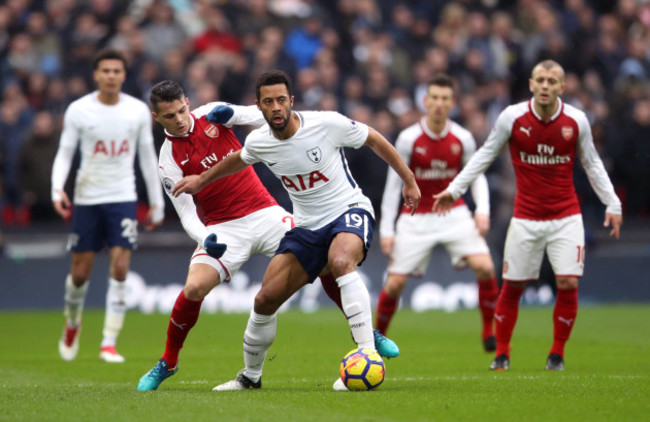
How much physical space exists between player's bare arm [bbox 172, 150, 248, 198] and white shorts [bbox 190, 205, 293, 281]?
Result: 2.20 ft

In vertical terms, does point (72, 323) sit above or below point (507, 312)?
below

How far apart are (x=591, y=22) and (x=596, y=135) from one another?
15.5 feet

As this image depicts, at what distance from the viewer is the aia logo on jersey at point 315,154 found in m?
8.07

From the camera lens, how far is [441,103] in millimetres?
11789

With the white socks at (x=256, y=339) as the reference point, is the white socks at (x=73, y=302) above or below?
below

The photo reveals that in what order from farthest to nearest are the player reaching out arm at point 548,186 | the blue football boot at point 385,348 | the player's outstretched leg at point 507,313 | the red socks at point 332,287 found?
the player's outstretched leg at point 507,313
the player reaching out arm at point 548,186
the red socks at point 332,287
the blue football boot at point 385,348

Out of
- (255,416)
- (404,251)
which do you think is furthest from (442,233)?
(255,416)

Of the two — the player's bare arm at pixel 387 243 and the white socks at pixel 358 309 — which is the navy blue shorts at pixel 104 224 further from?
the white socks at pixel 358 309

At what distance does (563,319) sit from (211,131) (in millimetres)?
3567

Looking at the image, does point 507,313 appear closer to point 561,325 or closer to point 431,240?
point 561,325

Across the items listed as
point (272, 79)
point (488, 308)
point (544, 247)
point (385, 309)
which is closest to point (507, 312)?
point (544, 247)

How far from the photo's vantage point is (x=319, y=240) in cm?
814

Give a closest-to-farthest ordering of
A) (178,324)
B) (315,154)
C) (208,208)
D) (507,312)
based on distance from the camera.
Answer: (315,154), (178,324), (208,208), (507,312)

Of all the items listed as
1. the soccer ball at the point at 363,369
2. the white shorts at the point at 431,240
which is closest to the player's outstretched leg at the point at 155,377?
the soccer ball at the point at 363,369
